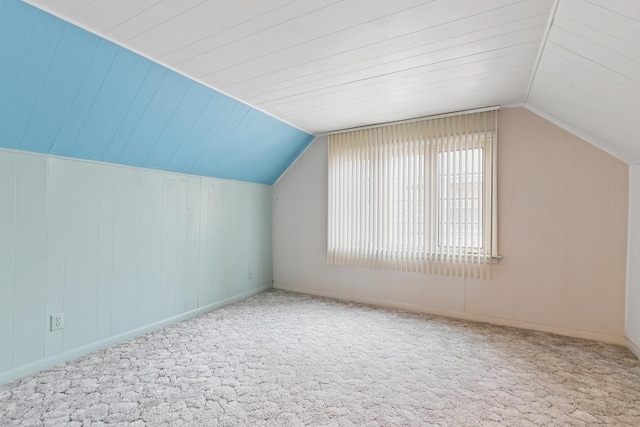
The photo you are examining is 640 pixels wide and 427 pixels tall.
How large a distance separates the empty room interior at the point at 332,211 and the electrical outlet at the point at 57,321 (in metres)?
0.02

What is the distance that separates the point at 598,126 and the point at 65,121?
404cm

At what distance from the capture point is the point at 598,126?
7.89 feet

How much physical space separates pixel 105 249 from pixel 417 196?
124 inches

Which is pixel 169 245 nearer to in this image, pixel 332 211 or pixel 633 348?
pixel 332 211

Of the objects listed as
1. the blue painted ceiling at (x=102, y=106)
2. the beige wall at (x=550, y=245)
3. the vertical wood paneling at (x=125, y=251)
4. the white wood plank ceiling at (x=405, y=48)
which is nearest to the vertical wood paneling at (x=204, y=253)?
the blue painted ceiling at (x=102, y=106)

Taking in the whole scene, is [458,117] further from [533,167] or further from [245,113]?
[245,113]

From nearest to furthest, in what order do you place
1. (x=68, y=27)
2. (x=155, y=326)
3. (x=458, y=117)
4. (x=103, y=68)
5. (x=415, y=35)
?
(x=68, y=27) < (x=415, y=35) < (x=103, y=68) < (x=155, y=326) < (x=458, y=117)

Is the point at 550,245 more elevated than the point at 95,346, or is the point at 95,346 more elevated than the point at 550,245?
the point at 550,245

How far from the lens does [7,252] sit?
2.02 m

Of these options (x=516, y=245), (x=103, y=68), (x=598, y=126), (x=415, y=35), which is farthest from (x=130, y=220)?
(x=598, y=126)

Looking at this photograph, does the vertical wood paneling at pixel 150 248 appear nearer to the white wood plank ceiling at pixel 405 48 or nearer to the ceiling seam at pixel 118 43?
the ceiling seam at pixel 118 43

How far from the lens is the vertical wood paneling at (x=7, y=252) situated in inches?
78.7

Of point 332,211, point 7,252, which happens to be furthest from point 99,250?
point 332,211

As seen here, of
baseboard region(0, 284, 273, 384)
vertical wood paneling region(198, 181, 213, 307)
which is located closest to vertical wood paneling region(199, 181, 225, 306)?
vertical wood paneling region(198, 181, 213, 307)
